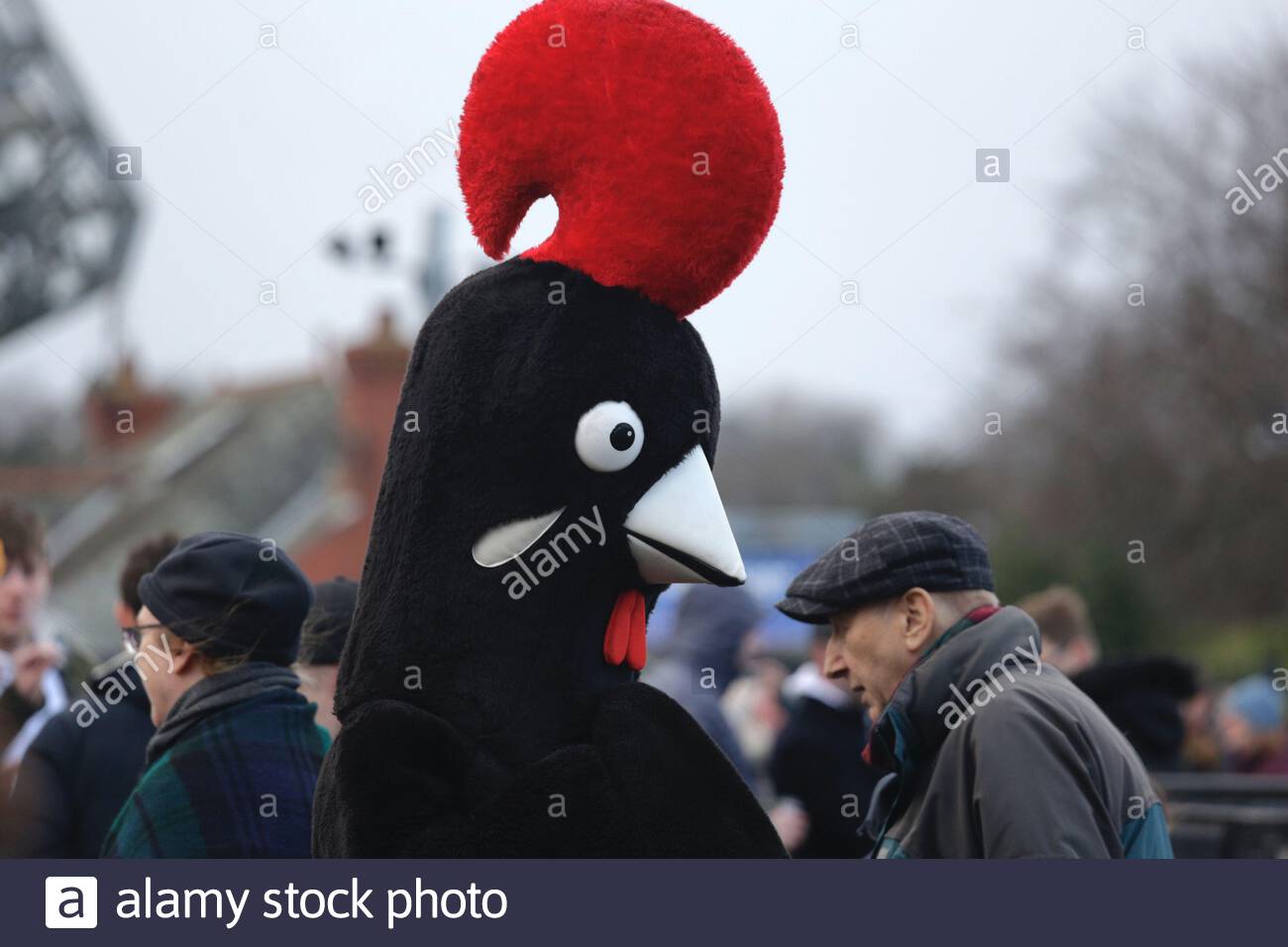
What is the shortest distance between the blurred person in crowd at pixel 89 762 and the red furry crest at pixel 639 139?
5.58 feet

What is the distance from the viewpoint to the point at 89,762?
3779mm

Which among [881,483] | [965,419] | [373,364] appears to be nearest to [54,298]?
[373,364]

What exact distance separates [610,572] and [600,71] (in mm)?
857

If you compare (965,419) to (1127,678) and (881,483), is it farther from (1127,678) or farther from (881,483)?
(1127,678)

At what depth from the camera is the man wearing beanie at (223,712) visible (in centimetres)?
307

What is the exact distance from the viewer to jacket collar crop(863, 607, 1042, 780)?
2814 mm

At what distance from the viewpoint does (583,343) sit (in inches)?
103

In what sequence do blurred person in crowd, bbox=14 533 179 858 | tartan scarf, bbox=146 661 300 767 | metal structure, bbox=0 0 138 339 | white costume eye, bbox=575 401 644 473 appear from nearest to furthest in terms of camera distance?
white costume eye, bbox=575 401 644 473 → tartan scarf, bbox=146 661 300 767 → blurred person in crowd, bbox=14 533 179 858 → metal structure, bbox=0 0 138 339

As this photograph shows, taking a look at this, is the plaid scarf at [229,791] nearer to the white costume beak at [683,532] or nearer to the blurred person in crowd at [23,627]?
the white costume beak at [683,532]

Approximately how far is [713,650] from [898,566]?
283cm

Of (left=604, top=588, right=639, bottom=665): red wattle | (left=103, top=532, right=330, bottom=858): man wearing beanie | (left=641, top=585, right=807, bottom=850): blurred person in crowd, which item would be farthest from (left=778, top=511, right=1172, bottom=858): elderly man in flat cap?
(left=641, top=585, right=807, bottom=850): blurred person in crowd

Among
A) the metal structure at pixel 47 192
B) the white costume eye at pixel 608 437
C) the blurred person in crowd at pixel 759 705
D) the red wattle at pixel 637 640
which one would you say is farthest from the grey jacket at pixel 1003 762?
the metal structure at pixel 47 192

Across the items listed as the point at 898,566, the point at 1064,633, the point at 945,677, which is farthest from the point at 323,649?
the point at 1064,633

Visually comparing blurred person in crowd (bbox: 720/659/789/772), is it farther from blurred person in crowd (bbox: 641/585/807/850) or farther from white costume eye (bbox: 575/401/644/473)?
white costume eye (bbox: 575/401/644/473)
